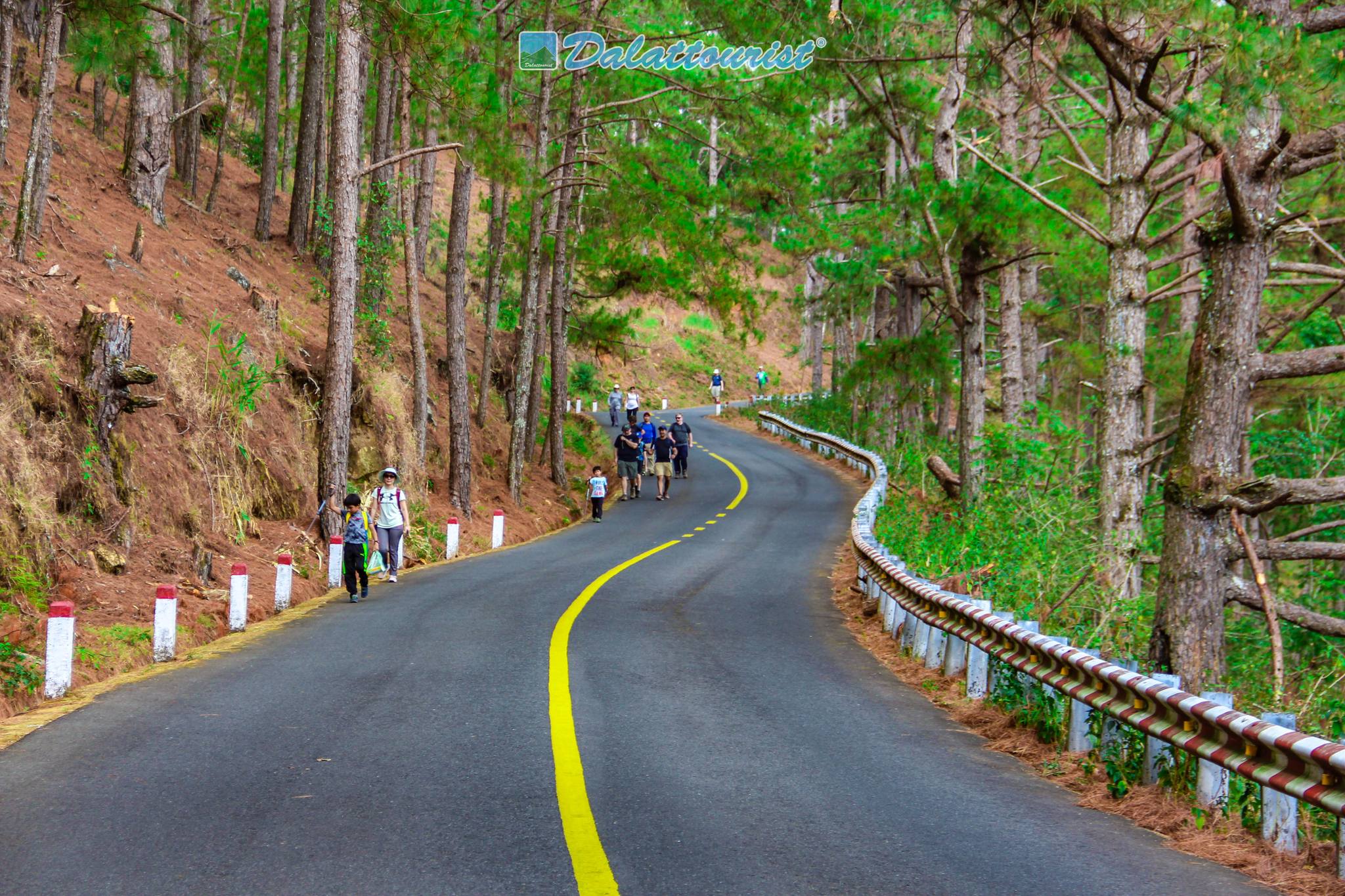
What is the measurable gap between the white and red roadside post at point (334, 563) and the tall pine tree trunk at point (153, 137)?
8915 mm

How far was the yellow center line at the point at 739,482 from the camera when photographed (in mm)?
29594

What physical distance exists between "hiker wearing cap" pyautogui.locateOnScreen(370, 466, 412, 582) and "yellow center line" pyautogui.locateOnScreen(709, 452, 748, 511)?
1339 centimetres

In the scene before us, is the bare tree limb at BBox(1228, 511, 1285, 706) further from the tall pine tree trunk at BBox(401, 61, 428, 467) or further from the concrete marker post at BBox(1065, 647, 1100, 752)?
the tall pine tree trunk at BBox(401, 61, 428, 467)

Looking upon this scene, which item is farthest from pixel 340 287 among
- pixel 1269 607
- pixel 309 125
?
pixel 1269 607

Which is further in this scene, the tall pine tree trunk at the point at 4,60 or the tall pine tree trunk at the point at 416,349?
the tall pine tree trunk at the point at 416,349

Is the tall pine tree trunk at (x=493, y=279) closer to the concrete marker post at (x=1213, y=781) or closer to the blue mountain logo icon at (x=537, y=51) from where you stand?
the blue mountain logo icon at (x=537, y=51)

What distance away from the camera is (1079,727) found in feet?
24.7

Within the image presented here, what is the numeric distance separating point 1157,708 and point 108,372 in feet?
36.6

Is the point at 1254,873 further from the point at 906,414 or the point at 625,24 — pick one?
the point at 906,414

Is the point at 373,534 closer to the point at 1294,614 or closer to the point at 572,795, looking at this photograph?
the point at 572,795

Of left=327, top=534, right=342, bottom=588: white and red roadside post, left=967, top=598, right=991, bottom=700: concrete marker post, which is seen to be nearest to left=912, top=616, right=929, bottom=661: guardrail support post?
left=967, top=598, right=991, bottom=700: concrete marker post

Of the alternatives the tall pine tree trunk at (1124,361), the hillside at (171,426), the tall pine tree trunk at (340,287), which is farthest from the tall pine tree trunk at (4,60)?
the tall pine tree trunk at (1124,361)

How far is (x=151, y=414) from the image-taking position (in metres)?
14.6

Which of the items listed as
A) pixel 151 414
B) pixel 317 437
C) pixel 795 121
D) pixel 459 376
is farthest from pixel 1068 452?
pixel 151 414
